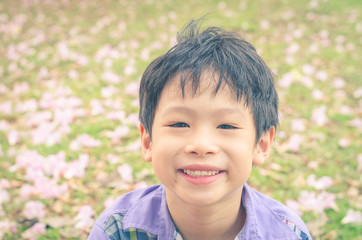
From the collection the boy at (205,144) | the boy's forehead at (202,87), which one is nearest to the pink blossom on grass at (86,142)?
the boy at (205,144)

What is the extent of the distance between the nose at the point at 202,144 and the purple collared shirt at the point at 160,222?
18.2 inches

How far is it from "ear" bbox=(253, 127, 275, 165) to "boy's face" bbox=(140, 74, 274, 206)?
0.67 ft

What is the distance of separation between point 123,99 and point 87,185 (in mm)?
1367

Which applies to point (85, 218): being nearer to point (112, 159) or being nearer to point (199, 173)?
point (112, 159)

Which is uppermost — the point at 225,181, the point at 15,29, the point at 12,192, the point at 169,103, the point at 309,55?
the point at 15,29

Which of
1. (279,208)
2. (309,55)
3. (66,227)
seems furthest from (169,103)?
(309,55)

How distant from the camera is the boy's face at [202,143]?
1304mm

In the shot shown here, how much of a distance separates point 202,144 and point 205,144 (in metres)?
0.01

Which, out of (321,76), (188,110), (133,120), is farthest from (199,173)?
(321,76)

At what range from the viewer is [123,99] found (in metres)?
3.73

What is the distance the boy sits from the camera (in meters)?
1.33

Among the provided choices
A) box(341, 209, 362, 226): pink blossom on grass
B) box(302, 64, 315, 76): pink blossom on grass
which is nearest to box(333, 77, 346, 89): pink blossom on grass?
box(302, 64, 315, 76): pink blossom on grass

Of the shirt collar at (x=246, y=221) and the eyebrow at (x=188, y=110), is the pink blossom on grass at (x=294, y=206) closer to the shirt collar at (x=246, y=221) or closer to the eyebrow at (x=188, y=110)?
the shirt collar at (x=246, y=221)

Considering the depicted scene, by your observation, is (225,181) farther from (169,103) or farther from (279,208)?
(279,208)
